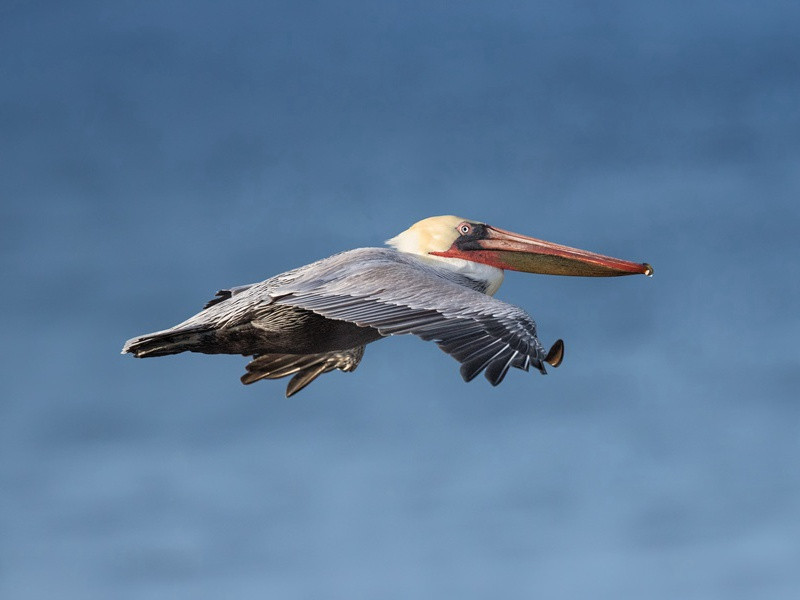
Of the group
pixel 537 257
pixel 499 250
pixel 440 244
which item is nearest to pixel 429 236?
pixel 440 244

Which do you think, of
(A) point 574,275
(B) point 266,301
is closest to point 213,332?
(B) point 266,301

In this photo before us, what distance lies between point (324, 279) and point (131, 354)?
181 centimetres

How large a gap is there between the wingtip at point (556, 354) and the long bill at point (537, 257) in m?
3.03

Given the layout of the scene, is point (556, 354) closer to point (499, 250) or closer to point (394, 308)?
point (394, 308)

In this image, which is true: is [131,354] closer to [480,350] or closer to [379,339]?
[379,339]

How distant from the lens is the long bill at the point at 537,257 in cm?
1340

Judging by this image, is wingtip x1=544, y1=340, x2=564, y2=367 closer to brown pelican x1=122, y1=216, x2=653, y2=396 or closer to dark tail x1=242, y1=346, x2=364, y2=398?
brown pelican x1=122, y1=216, x2=653, y2=396

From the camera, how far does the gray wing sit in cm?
1012

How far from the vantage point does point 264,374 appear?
13875 millimetres

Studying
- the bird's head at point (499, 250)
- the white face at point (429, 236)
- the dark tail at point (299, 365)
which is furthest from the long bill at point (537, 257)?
the dark tail at point (299, 365)

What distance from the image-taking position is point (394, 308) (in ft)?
36.1

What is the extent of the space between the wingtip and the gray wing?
0.04 metres

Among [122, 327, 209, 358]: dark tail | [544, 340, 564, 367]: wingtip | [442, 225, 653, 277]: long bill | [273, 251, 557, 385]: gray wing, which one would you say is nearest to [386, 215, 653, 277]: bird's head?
[442, 225, 653, 277]: long bill

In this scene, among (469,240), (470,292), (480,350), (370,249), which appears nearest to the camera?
(480,350)
